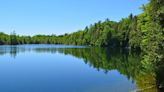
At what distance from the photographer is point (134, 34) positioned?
76.8 m

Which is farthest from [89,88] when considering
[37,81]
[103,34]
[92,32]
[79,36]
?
[79,36]

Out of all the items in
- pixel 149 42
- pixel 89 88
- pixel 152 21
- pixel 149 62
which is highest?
pixel 152 21

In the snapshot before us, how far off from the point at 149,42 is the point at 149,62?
129 cm

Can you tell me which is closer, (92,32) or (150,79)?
(150,79)

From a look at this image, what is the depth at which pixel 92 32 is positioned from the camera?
441ft

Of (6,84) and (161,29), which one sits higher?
(161,29)

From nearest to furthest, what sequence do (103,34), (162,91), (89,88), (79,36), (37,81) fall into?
(162,91), (89,88), (37,81), (103,34), (79,36)

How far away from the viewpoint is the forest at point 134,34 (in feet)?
54.3

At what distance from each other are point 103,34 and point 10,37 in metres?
71.4

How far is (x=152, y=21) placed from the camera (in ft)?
57.1

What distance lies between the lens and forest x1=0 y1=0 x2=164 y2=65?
16562mm

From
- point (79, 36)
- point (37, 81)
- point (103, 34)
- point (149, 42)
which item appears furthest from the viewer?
point (79, 36)

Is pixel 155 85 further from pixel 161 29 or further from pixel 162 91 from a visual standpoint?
pixel 161 29

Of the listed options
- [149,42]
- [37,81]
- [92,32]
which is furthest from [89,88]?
[92,32]
